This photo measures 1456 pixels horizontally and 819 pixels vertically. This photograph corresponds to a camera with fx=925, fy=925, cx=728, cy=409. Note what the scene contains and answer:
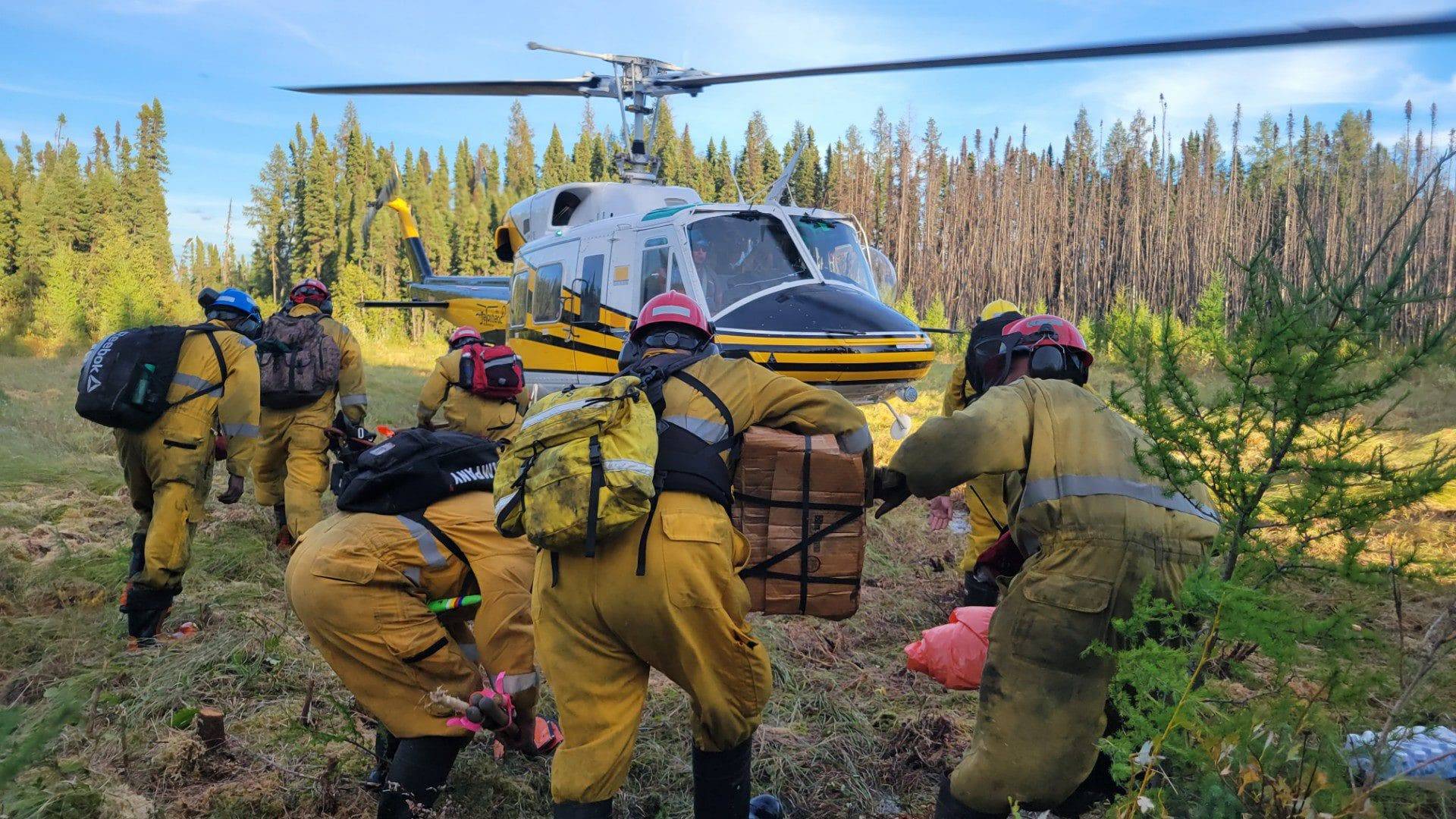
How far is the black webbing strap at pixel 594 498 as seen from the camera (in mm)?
2654

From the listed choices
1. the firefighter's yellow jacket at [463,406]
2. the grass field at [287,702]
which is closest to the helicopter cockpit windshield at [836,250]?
the grass field at [287,702]

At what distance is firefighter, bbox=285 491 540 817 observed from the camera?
10.6ft

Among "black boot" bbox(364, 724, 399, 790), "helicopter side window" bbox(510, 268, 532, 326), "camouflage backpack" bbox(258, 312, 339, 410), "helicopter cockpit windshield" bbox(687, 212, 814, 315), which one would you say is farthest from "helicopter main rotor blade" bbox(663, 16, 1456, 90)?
"helicopter side window" bbox(510, 268, 532, 326)

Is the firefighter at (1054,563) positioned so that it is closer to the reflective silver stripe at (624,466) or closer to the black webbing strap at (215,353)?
the reflective silver stripe at (624,466)

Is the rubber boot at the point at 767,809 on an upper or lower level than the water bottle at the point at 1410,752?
lower

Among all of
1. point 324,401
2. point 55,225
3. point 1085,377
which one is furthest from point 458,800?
point 55,225

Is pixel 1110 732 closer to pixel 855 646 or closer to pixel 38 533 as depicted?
pixel 855 646

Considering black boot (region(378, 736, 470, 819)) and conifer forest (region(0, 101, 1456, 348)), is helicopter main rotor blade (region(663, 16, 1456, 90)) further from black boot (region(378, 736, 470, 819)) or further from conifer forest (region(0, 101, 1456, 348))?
conifer forest (region(0, 101, 1456, 348))

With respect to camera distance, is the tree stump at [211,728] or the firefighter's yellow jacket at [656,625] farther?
the tree stump at [211,728]

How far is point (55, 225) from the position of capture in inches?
1737

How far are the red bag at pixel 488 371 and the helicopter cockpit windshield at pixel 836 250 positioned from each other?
3103 mm

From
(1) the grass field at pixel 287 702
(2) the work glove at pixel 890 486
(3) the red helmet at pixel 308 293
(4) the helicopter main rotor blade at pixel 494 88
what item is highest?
(4) the helicopter main rotor blade at pixel 494 88

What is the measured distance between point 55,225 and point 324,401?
47.4 meters

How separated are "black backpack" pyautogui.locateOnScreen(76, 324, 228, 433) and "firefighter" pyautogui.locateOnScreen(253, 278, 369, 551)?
6.42ft
